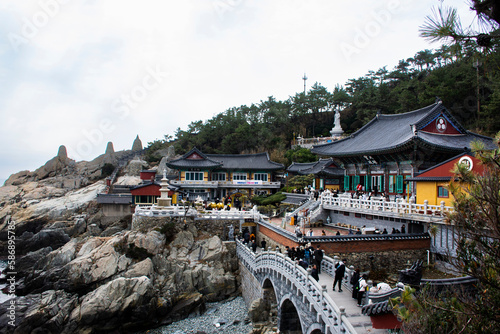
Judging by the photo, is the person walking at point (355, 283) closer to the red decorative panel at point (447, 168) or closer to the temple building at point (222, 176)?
the red decorative panel at point (447, 168)

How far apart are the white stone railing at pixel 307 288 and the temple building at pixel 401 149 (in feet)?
41.5

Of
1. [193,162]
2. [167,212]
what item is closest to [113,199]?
[193,162]

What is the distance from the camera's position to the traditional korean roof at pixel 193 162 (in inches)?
1902

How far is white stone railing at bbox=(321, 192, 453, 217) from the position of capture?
1906cm

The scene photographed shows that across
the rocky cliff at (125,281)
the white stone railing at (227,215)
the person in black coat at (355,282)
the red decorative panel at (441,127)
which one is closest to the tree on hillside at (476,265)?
the person in black coat at (355,282)

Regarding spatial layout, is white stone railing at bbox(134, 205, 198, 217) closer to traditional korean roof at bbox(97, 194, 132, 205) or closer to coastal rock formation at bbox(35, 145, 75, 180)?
traditional korean roof at bbox(97, 194, 132, 205)

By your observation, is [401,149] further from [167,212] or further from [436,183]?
[167,212]

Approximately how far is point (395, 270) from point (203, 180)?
33.8m

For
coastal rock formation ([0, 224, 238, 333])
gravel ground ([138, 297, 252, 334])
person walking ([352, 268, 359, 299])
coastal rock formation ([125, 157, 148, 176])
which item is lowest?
gravel ground ([138, 297, 252, 334])

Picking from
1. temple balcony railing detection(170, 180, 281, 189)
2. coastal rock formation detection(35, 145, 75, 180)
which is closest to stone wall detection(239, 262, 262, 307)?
temple balcony railing detection(170, 180, 281, 189)

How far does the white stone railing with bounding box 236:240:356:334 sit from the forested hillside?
3596 cm

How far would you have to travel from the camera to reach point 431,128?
26.5 m

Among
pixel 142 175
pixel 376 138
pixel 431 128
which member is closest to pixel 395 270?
pixel 431 128

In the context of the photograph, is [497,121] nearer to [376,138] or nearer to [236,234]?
[376,138]
